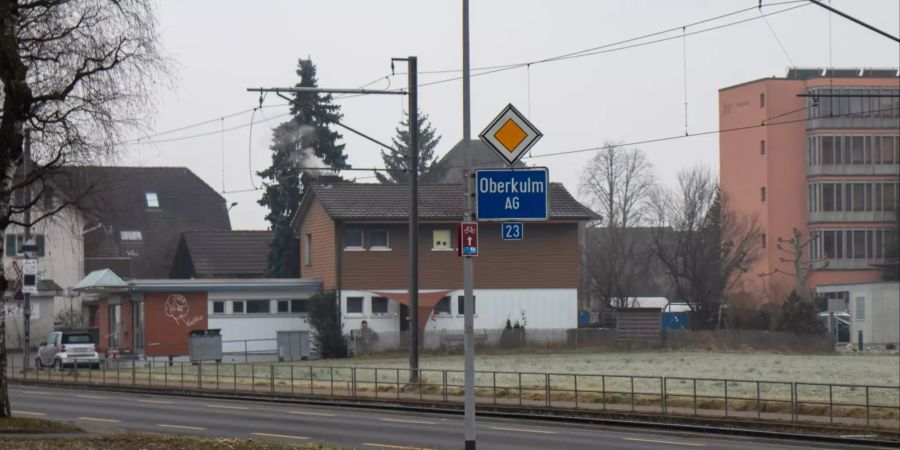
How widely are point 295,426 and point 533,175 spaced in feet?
39.6

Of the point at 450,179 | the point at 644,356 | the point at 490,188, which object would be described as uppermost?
the point at 450,179

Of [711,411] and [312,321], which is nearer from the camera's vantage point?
[711,411]

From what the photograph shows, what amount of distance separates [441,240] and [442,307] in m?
3.32

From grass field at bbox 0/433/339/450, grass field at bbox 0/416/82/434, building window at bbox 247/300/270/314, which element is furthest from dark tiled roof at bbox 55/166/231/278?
grass field at bbox 0/433/339/450

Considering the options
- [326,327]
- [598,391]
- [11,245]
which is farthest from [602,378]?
[11,245]

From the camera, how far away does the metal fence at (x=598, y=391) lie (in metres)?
29.1

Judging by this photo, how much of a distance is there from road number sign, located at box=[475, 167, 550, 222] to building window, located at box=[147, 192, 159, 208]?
80.9m

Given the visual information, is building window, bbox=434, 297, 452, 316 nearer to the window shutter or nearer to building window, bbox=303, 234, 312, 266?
building window, bbox=303, 234, 312, 266

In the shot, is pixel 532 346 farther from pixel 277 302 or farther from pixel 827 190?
pixel 827 190

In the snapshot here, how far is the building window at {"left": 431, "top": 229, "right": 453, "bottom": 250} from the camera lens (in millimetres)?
65625

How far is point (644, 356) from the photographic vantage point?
59688mm

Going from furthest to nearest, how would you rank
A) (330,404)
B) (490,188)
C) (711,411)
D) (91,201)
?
(330,404)
(711,411)
(91,201)
(490,188)

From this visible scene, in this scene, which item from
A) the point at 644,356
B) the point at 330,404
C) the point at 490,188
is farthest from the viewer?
the point at 644,356

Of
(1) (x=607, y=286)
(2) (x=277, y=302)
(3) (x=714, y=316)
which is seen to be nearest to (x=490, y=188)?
(2) (x=277, y=302)
